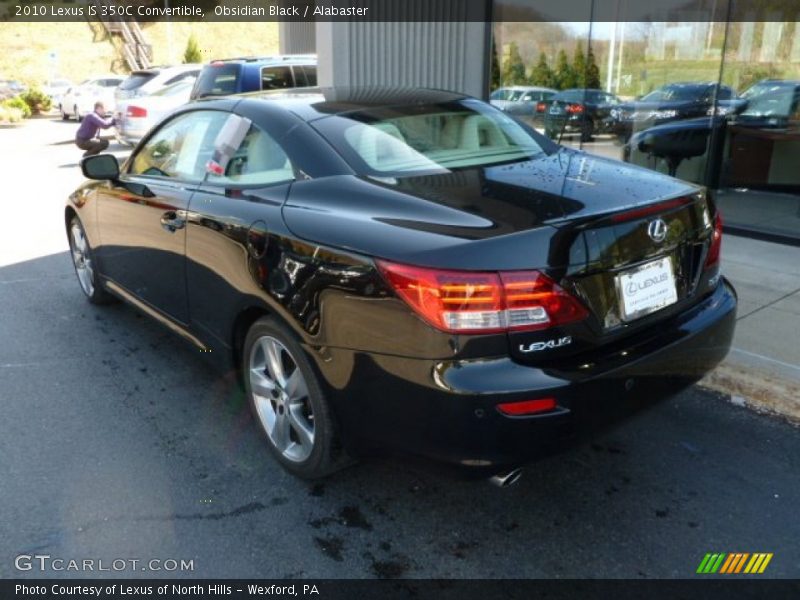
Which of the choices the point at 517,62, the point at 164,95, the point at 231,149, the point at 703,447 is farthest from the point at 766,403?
the point at 164,95

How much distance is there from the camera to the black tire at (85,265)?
5281 mm

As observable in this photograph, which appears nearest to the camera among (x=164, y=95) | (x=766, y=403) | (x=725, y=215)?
(x=766, y=403)

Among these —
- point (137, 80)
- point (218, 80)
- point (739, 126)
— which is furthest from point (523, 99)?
point (137, 80)

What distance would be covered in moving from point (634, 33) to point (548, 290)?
24.8ft

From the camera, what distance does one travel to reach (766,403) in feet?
12.6

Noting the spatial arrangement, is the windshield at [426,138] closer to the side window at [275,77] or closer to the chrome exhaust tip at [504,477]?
the chrome exhaust tip at [504,477]

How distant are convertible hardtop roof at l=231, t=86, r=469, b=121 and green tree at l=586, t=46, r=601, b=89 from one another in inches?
219

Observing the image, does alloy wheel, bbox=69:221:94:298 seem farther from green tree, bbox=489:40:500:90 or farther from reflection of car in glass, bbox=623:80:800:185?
reflection of car in glass, bbox=623:80:800:185

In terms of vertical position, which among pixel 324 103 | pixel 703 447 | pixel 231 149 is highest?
pixel 324 103

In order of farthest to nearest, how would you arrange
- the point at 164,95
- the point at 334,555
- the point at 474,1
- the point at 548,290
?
the point at 164,95, the point at 474,1, the point at 334,555, the point at 548,290

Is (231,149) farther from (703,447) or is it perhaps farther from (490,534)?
(703,447)

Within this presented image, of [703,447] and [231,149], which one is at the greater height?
[231,149]

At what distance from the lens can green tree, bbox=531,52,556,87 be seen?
375 inches

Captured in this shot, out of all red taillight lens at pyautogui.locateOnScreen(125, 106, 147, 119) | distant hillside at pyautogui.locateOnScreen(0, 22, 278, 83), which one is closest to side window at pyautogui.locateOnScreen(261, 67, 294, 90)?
red taillight lens at pyautogui.locateOnScreen(125, 106, 147, 119)
